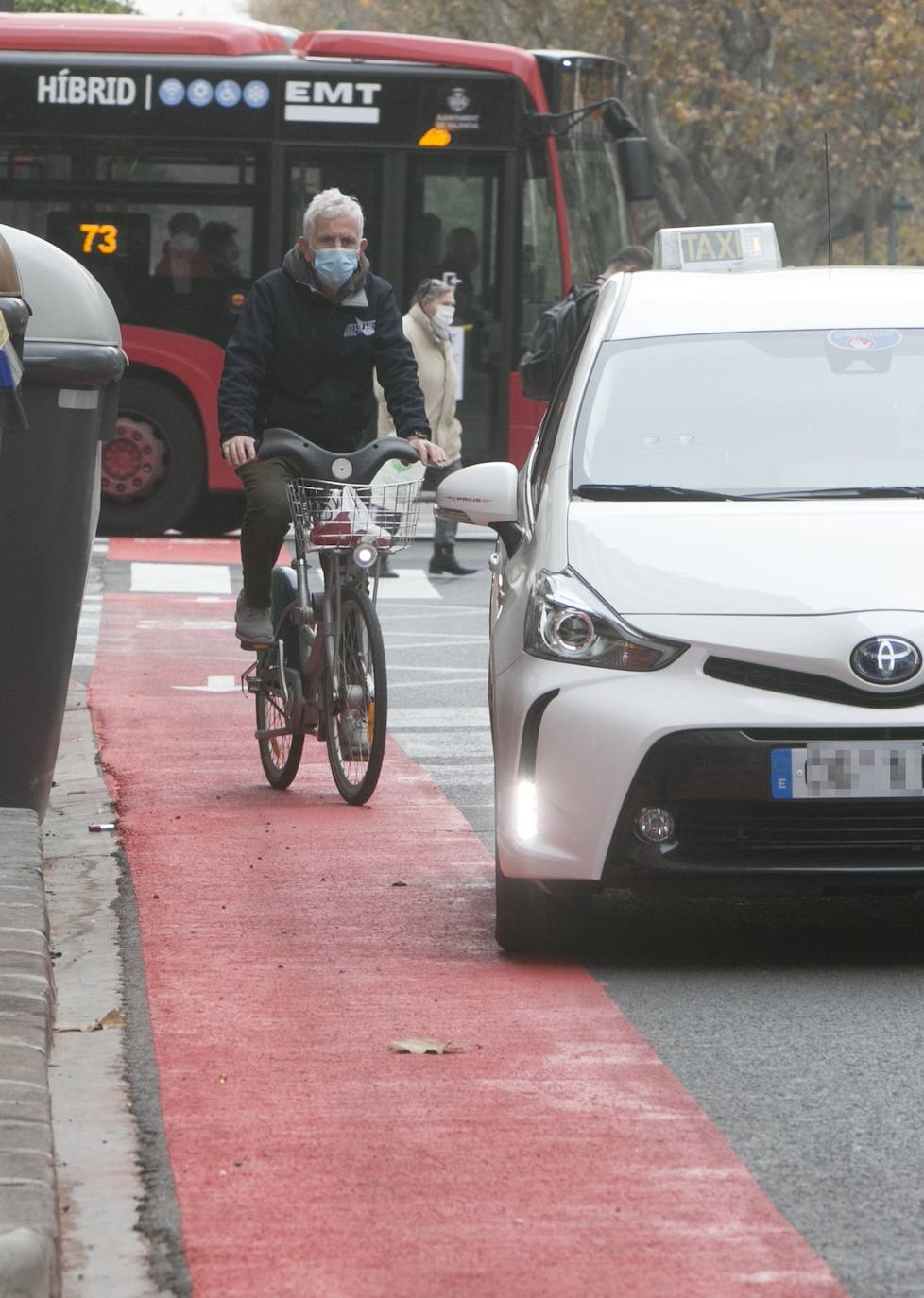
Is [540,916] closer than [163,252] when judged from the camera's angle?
Yes

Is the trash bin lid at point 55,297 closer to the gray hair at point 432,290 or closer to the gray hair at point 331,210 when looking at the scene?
the gray hair at point 331,210

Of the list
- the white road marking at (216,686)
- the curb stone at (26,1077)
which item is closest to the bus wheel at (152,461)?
the white road marking at (216,686)

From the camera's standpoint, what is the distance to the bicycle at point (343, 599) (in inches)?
322

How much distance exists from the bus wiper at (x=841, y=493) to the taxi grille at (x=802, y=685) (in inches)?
29.6

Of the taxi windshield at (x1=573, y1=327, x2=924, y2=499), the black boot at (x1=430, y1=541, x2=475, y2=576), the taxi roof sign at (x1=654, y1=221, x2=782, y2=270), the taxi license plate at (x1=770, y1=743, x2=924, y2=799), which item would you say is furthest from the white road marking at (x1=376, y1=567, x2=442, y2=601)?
the taxi license plate at (x1=770, y1=743, x2=924, y2=799)

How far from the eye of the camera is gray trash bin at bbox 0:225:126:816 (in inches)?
277

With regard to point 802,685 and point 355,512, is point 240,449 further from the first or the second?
point 802,685

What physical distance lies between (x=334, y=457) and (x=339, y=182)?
12144 mm

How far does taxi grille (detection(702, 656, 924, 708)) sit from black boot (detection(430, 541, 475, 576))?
1196cm

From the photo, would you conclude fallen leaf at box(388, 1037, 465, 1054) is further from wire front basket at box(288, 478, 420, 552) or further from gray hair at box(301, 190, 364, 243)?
gray hair at box(301, 190, 364, 243)

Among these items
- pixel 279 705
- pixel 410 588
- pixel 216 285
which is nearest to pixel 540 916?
pixel 279 705

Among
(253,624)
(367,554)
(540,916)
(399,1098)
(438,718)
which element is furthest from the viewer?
(438,718)

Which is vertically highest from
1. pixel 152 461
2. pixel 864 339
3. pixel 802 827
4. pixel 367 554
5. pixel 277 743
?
pixel 864 339

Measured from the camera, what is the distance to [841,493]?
253 inches
